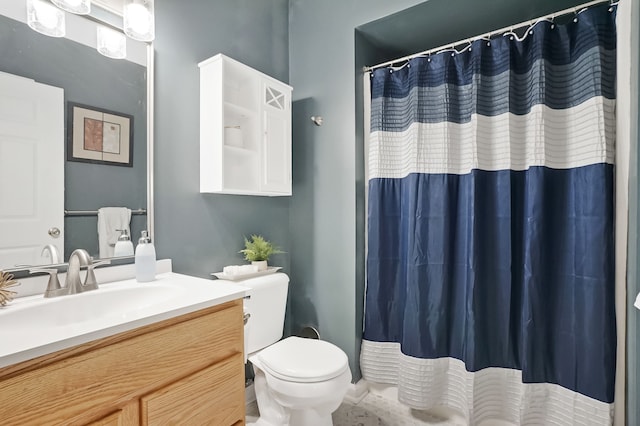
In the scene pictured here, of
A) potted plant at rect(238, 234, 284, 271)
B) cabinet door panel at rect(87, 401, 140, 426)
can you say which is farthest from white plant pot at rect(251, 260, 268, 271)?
cabinet door panel at rect(87, 401, 140, 426)

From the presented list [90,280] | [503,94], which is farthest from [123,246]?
[503,94]

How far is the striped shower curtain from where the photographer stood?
1.38m

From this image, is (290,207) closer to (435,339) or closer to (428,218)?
(428,218)

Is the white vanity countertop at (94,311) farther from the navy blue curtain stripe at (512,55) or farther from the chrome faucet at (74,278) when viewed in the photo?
the navy blue curtain stripe at (512,55)

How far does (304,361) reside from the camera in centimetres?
145

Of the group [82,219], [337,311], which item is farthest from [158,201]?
[337,311]

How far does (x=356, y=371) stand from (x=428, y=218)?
1013 millimetres

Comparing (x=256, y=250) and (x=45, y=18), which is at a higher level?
(x=45, y=18)

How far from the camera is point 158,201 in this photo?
58.4 inches

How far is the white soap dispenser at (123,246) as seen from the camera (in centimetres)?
133

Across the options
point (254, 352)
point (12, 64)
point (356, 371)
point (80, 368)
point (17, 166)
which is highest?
point (12, 64)

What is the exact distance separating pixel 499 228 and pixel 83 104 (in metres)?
1.92

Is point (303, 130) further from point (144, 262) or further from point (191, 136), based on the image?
point (144, 262)

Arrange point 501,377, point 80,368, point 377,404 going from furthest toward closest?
point 377,404
point 501,377
point 80,368
